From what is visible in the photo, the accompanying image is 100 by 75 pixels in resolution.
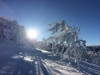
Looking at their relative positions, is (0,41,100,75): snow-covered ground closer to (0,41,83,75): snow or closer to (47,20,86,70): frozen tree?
(0,41,83,75): snow

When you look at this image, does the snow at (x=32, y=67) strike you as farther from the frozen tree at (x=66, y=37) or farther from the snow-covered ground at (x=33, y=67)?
the frozen tree at (x=66, y=37)

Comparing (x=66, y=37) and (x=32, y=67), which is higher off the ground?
(x=66, y=37)

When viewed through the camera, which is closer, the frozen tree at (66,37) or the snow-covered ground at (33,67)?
the snow-covered ground at (33,67)

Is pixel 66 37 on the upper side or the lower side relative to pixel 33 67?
upper

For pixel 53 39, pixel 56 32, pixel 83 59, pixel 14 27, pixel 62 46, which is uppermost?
pixel 14 27

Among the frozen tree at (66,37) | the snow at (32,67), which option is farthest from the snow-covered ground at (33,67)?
the frozen tree at (66,37)

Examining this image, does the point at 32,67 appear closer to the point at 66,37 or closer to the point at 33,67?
the point at 33,67

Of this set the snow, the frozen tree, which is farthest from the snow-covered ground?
the frozen tree

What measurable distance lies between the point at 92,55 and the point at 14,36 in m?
27.0

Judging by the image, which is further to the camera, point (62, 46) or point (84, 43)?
point (62, 46)

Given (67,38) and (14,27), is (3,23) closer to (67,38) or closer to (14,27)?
(14,27)

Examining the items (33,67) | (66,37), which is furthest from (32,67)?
(66,37)

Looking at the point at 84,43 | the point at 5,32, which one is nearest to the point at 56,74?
the point at 84,43

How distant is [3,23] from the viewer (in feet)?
92.8
